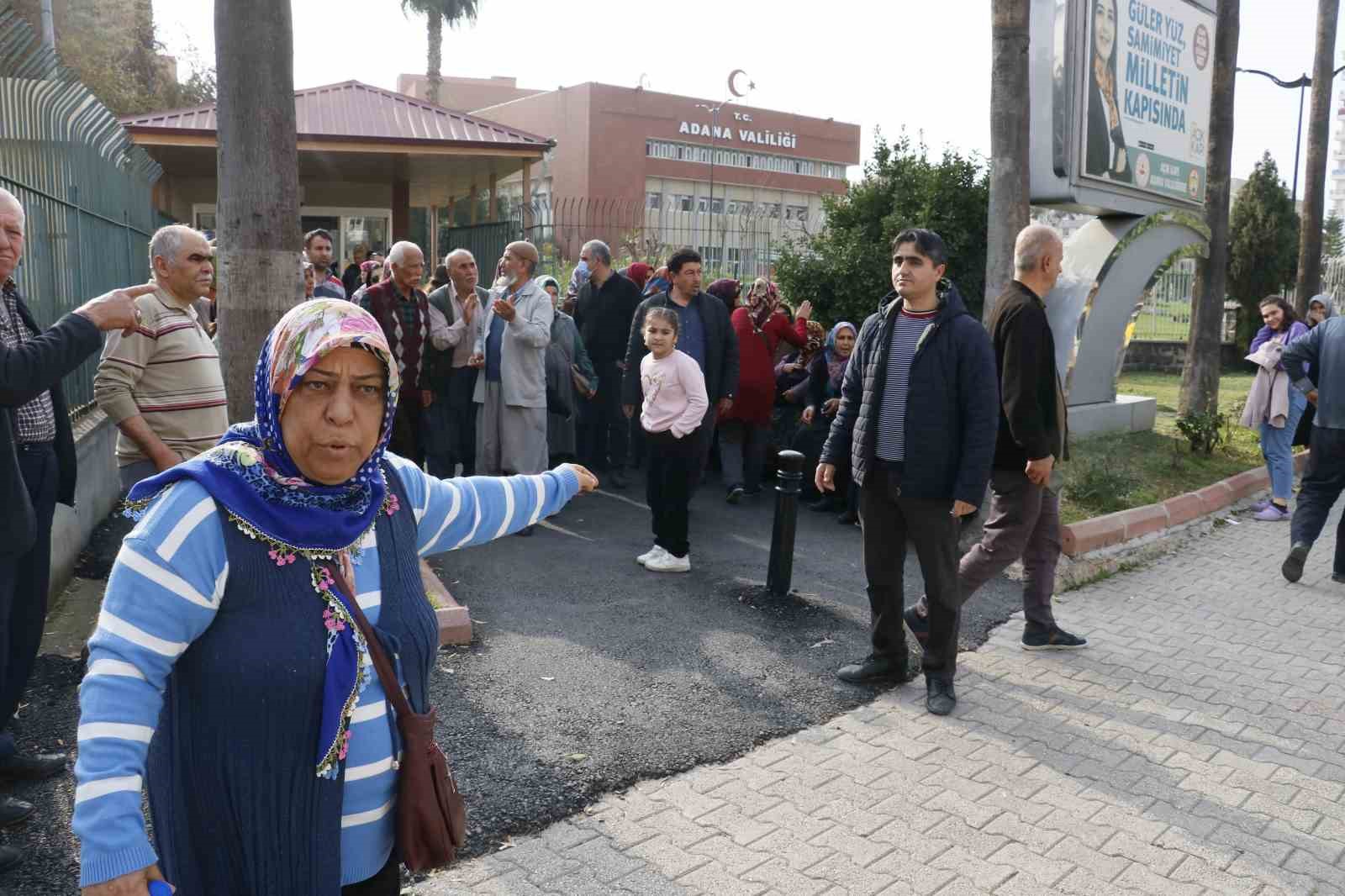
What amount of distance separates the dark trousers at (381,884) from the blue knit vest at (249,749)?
0.56 ft

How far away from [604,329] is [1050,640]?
512 cm

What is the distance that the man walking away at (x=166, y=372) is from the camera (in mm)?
4715

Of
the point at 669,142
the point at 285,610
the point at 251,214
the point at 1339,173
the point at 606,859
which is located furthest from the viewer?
the point at 1339,173

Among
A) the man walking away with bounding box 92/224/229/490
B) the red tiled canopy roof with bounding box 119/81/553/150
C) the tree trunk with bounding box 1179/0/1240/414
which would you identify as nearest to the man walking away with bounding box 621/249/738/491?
the man walking away with bounding box 92/224/229/490

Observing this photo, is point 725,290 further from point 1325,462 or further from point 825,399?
point 1325,462

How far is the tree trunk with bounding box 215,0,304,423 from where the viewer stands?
15.5 ft

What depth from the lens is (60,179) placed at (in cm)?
754

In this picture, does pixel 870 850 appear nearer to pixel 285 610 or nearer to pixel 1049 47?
A: pixel 285 610

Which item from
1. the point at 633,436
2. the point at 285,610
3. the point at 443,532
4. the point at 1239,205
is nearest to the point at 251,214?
the point at 443,532

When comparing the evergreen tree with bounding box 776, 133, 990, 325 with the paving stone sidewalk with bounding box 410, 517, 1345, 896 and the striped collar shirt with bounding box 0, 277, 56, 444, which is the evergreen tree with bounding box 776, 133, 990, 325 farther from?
the striped collar shirt with bounding box 0, 277, 56, 444

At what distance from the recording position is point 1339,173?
305ft

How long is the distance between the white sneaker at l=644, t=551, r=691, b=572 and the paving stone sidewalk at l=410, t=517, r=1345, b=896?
2.06 meters

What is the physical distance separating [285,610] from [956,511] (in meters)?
3.68

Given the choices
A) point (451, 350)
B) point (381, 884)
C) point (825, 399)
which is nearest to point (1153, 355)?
point (825, 399)
